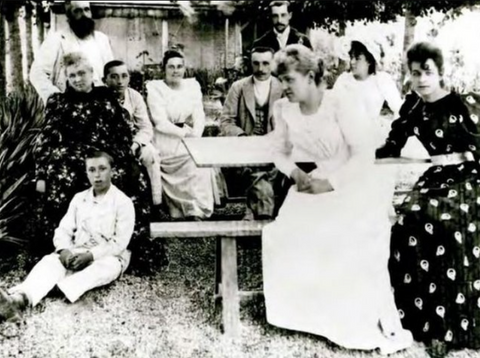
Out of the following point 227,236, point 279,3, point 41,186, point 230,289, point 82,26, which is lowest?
point 230,289

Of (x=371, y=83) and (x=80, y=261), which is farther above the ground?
(x=371, y=83)

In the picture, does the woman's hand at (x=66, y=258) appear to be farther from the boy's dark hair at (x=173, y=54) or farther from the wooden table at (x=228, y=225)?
the boy's dark hair at (x=173, y=54)

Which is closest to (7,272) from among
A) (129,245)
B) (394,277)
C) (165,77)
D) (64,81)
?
(129,245)

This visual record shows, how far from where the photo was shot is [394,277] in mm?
2469

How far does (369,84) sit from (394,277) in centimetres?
87

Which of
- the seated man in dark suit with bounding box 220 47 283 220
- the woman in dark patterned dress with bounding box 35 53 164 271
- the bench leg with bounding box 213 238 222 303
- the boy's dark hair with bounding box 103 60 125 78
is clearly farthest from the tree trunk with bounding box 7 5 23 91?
the bench leg with bounding box 213 238 222 303

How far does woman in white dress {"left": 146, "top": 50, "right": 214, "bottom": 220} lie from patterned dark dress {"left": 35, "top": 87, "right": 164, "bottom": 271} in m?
0.13

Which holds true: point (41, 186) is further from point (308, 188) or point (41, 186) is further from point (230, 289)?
point (308, 188)

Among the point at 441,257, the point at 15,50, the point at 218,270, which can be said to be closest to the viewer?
the point at 441,257

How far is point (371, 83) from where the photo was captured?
2.54 meters

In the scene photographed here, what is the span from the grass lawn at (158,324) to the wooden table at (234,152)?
0.40 m

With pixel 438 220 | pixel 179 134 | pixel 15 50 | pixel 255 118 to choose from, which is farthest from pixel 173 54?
pixel 438 220

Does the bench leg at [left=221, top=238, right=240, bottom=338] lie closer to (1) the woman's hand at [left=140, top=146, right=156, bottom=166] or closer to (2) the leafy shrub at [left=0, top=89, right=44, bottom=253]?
(1) the woman's hand at [left=140, top=146, right=156, bottom=166]

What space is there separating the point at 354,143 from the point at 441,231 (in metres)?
0.53
